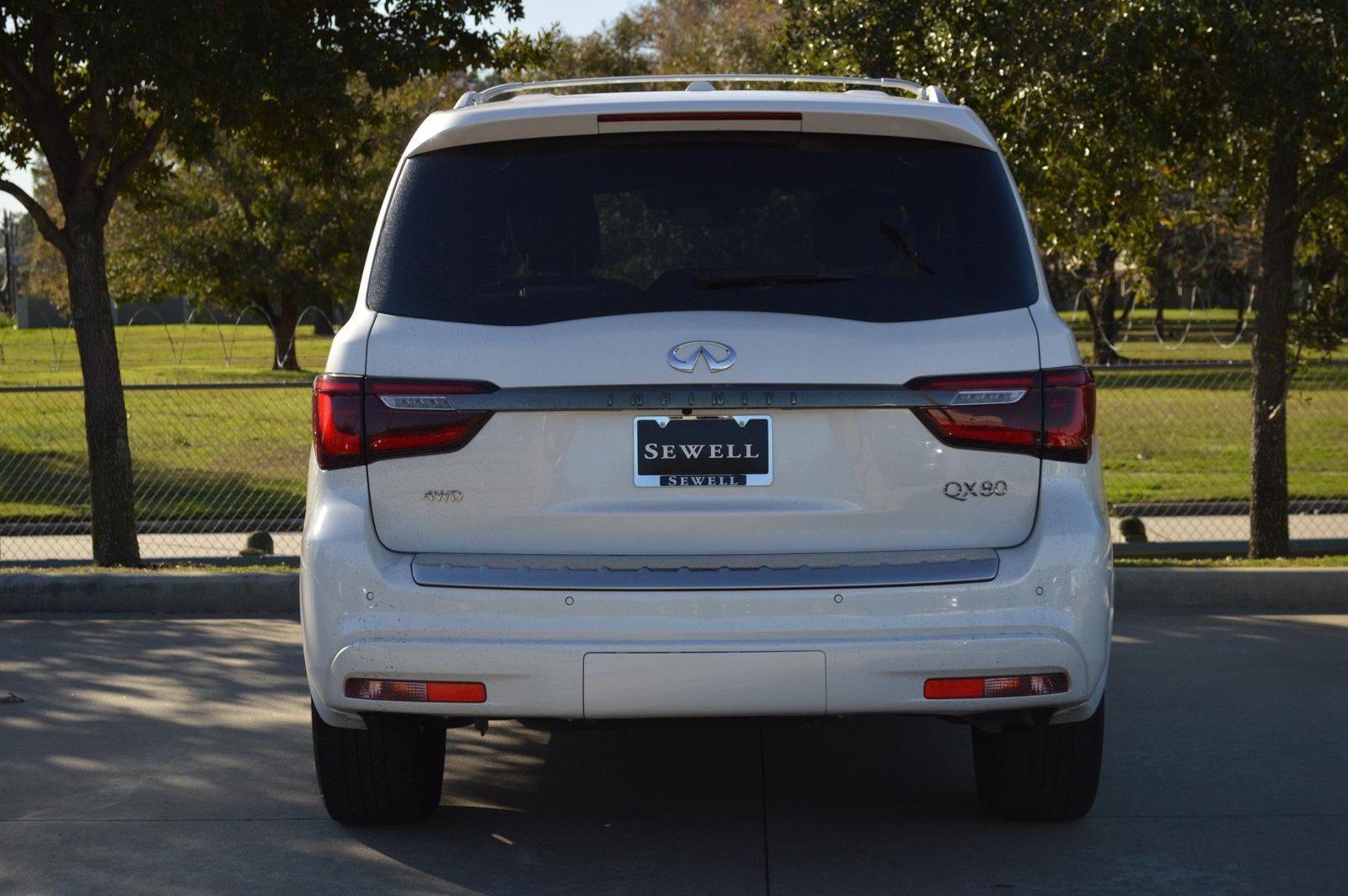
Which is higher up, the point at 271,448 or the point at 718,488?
the point at 718,488

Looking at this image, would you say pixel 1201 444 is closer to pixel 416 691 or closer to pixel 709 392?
pixel 709 392

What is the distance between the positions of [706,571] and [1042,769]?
1.37 m

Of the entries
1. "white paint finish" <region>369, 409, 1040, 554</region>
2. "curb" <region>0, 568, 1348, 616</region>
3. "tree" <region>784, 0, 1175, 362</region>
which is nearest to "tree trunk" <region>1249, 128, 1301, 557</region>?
"tree" <region>784, 0, 1175, 362</region>

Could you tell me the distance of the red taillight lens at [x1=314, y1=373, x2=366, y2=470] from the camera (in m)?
4.18

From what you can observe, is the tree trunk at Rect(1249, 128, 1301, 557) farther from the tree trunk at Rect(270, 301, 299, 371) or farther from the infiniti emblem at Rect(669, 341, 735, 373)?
the tree trunk at Rect(270, 301, 299, 371)

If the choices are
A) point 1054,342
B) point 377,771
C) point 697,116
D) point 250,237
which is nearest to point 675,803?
point 377,771

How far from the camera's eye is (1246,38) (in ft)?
28.6

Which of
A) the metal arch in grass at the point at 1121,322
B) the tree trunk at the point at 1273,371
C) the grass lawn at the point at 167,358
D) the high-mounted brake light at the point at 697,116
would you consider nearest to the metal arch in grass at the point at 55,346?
the grass lawn at the point at 167,358

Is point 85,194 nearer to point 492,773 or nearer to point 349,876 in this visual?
point 492,773

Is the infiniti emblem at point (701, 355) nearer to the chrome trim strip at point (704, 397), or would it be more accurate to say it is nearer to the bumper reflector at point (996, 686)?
the chrome trim strip at point (704, 397)

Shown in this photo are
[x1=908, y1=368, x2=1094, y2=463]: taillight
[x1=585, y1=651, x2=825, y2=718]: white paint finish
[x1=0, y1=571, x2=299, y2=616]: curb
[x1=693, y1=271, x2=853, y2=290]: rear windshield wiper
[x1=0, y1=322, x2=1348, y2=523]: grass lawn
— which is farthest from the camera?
[x1=0, y1=322, x2=1348, y2=523]: grass lawn

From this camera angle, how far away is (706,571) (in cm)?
404

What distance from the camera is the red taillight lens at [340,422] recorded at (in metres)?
4.18

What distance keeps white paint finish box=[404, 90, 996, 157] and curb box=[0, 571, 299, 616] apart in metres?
4.85
